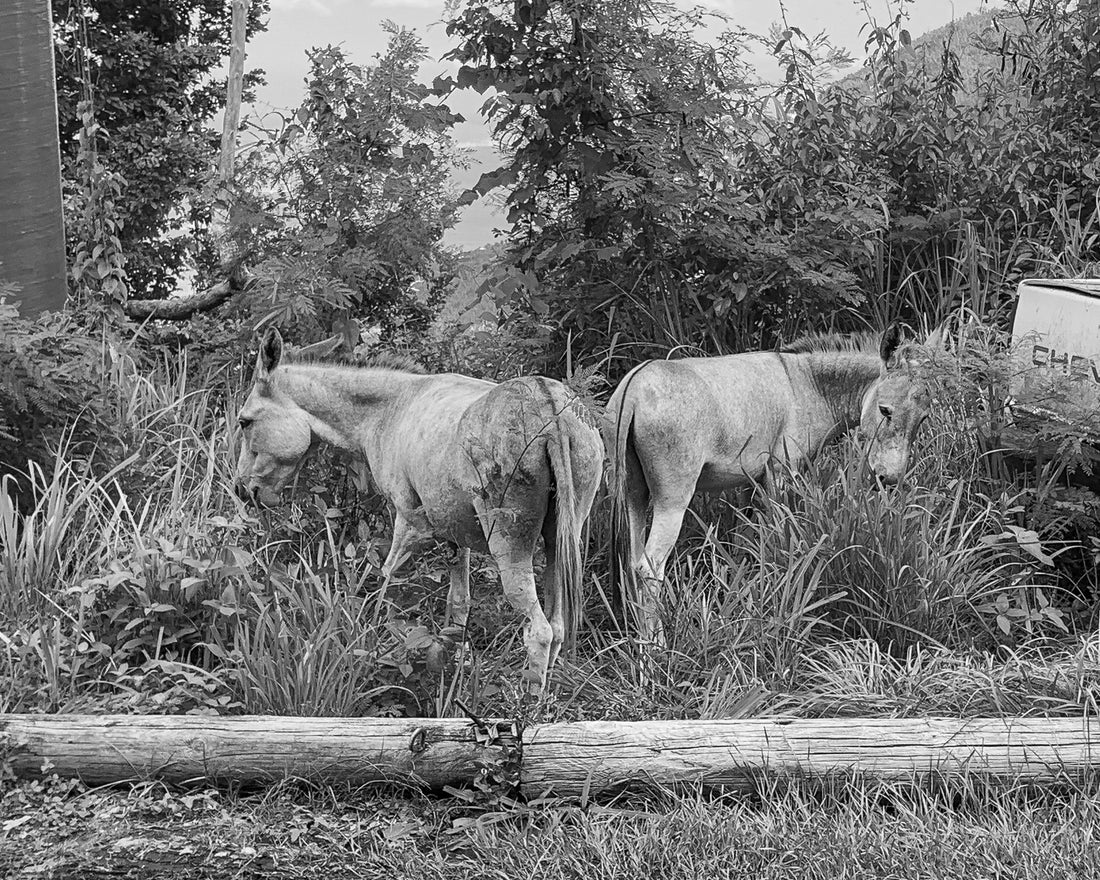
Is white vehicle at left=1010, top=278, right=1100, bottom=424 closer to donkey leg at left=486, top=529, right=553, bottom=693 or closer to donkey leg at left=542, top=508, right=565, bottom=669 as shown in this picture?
donkey leg at left=542, top=508, right=565, bottom=669

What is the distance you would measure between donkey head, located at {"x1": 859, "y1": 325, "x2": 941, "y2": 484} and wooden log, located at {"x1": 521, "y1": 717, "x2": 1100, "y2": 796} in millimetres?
1890

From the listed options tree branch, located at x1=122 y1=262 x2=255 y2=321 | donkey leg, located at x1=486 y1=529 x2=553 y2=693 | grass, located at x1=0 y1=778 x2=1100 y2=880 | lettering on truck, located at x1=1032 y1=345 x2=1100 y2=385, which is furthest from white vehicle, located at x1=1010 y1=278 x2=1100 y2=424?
tree branch, located at x1=122 y1=262 x2=255 y2=321

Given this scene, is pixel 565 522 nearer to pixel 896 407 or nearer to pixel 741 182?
pixel 896 407

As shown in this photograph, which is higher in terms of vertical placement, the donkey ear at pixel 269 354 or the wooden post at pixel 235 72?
the wooden post at pixel 235 72

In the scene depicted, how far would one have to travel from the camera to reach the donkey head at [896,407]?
620 centimetres

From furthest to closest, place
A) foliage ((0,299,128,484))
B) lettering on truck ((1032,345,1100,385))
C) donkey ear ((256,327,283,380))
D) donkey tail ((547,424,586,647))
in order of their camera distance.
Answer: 1. foliage ((0,299,128,484))
2. lettering on truck ((1032,345,1100,385))
3. donkey ear ((256,327,283,380))
4. donkey tail ((547,424,586,647))

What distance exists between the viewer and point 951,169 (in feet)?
28.9

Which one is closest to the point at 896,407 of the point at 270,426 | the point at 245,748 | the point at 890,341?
the point at 890,341

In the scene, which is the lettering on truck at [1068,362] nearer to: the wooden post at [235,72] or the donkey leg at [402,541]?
the donkey leg at [402,541]

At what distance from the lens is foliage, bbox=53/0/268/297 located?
36.4ft

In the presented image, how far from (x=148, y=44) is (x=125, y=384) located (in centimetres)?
498

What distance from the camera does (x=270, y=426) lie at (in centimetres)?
604

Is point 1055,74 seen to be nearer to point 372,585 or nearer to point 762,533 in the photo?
point 762,533

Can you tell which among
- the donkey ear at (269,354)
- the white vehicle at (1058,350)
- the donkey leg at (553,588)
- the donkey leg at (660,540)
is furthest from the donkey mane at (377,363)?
the white vehicle at (1058,350)
